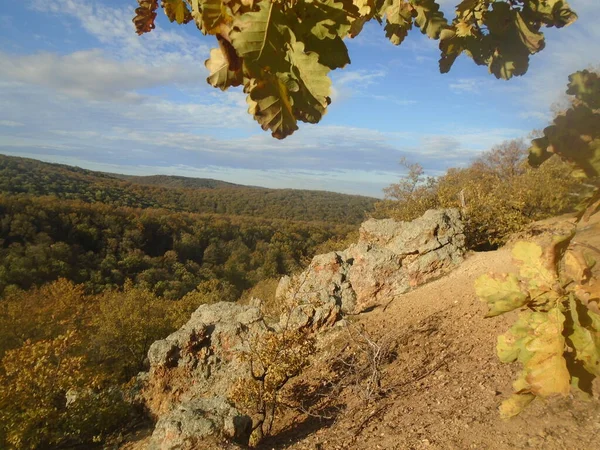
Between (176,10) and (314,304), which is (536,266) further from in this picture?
(314,304)

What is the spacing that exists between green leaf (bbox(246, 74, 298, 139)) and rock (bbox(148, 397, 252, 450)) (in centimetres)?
483

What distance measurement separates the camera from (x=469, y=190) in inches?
454

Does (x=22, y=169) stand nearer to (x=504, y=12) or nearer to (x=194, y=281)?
(x=194, y=281)

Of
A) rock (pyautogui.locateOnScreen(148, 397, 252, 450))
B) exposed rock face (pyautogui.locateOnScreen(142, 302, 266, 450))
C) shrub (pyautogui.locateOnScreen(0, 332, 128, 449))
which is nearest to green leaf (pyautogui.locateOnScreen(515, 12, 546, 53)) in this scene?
rock (pyautogui.locateOnScreen(148, 397, 252, 450))

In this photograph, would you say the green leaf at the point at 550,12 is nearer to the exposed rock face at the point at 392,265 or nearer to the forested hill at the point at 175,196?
the exposed rock face at the point at 392,265

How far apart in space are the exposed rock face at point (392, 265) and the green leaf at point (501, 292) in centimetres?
765

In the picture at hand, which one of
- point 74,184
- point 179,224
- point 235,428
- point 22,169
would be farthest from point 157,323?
point 22,169

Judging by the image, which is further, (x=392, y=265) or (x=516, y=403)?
(x=392, y=265)

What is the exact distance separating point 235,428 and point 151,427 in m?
3.78

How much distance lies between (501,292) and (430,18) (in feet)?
3.71

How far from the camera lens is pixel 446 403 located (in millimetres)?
4555

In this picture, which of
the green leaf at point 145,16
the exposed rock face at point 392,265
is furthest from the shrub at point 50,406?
the green leaf at point 145,16

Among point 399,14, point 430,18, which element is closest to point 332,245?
point 430,18

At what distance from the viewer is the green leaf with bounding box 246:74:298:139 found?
71cm
